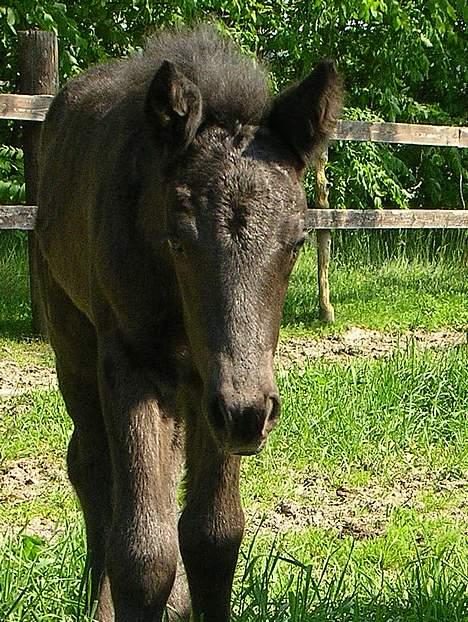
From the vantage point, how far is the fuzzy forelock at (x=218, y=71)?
10.3ft

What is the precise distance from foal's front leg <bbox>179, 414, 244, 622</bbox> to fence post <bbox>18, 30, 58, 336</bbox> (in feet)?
17.8

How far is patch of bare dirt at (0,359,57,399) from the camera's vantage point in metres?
7.27

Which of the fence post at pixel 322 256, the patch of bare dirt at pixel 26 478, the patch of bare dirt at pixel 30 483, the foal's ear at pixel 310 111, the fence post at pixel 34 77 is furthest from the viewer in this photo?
the fence post at pixel 322 256

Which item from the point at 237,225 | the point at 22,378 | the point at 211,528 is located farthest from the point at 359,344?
the point at 237,225

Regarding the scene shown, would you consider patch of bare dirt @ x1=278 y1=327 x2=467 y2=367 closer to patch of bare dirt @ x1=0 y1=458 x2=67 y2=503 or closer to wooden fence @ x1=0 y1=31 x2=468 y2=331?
wooden fence @ x1=0 y1=31 x2=468 y2=331

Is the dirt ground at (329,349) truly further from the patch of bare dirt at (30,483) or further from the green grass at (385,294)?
the patch of bare dirt at (30,483)

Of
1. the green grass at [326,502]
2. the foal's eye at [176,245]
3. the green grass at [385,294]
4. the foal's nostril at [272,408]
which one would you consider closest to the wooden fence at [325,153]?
the green grass at [385,294]

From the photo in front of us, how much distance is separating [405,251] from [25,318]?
587 centimetres

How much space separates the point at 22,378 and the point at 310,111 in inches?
193

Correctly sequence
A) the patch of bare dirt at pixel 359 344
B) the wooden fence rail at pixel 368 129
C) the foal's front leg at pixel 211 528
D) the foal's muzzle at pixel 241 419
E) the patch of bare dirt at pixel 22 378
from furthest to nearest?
the patch of bare dirt at pixel 359 344 < the wooden fence rail at pixel 368 129 < the patch of bare dirt at pixel 22 378 < the foal's front leg at pixel 211 528 < the foal's muzzle at pixel 241 419

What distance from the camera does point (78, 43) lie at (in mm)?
9719

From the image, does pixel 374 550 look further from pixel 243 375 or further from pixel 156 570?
pixel 243 375

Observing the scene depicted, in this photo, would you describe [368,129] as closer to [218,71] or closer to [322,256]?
[322,256]

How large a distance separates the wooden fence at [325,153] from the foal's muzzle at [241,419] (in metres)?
5.21
